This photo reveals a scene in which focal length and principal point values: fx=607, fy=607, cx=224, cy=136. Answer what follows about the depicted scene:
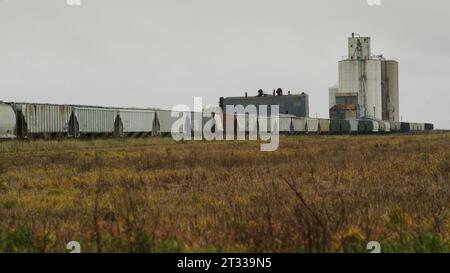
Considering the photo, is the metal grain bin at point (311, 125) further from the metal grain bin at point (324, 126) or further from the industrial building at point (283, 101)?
the industrial building at point (283, 101)

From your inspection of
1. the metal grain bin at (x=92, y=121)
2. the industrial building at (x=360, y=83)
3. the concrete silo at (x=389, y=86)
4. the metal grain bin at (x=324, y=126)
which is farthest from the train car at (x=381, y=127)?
the metal grain bin at (x=92, y=121)

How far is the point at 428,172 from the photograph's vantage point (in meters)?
14.0

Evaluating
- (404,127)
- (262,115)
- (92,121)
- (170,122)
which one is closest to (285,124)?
(262,115)

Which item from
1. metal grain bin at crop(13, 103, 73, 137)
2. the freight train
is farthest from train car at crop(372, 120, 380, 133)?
metal grain bin at crop(13, 103, 73, 137)

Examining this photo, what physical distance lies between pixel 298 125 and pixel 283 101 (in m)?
45.2

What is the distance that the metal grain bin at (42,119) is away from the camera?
39.9 metres

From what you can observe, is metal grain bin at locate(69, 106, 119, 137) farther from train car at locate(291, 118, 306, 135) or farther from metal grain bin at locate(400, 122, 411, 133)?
metal grain bin at locate(400, 122, 411, 133)

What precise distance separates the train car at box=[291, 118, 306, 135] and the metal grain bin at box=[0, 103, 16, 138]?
46.9 meters

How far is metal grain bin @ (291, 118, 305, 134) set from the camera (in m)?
80.8

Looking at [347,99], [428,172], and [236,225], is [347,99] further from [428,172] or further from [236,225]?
[236,225]
